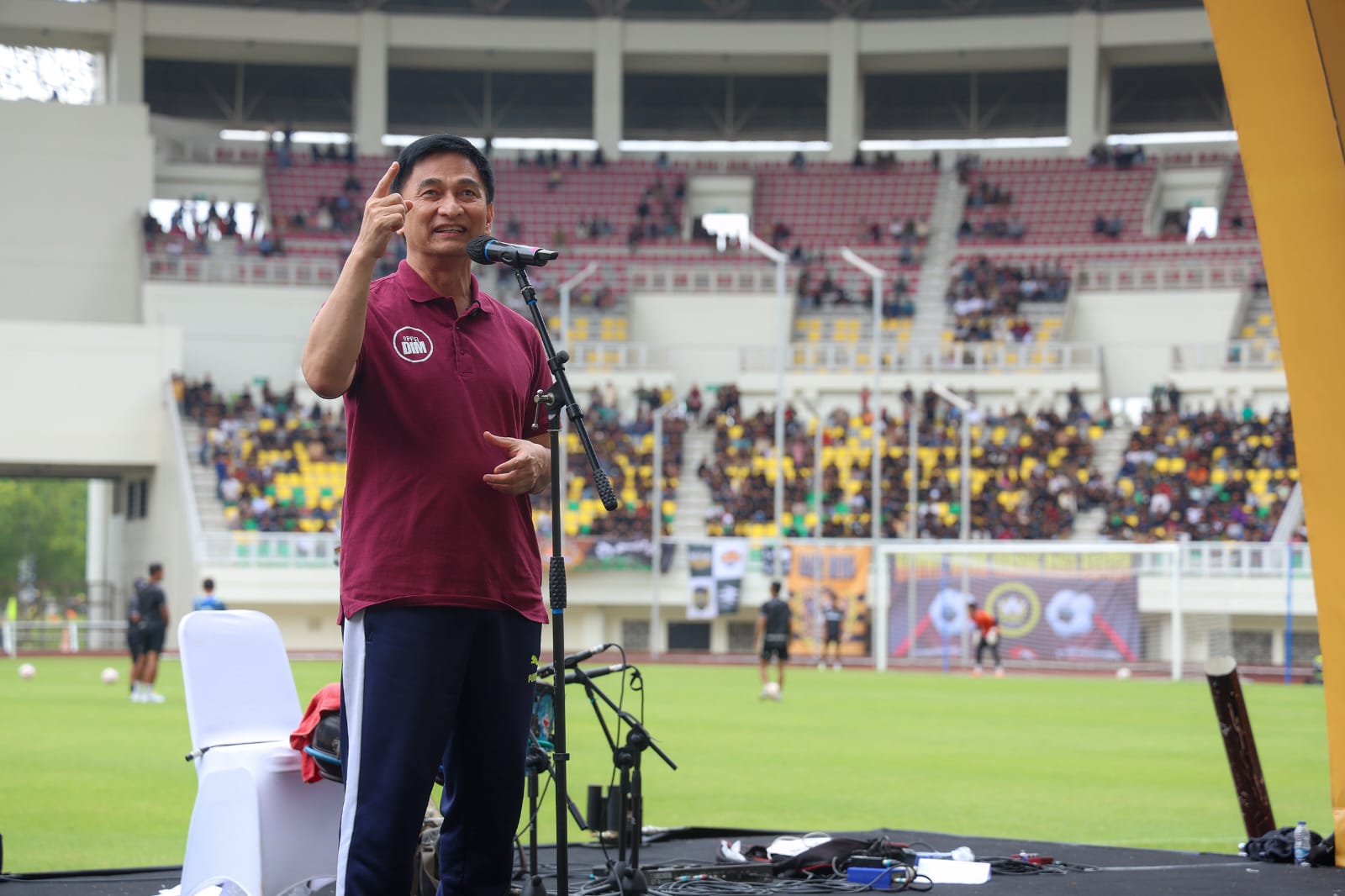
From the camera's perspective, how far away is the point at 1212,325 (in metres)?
45.8

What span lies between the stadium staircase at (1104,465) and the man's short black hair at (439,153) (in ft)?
120

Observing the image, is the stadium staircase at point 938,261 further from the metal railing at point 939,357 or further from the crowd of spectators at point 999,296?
the metal railing at point 939,357

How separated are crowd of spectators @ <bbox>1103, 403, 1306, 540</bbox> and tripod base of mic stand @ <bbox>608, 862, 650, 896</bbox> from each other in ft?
106

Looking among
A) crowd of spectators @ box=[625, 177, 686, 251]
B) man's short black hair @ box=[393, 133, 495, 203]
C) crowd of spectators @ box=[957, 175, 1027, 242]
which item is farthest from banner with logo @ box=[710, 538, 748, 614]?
man's short black hair @ box=[393, 133, 495, 203]

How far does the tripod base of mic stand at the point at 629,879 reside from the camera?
22.1 ft

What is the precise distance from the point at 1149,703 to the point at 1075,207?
1240 inches

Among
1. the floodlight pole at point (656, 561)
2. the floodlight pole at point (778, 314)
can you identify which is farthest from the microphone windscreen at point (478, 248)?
the floodlight pole at point (656, 561)

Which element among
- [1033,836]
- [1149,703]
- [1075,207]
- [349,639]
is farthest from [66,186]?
[349,639]

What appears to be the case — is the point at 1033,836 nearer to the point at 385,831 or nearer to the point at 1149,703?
the point at 385,831

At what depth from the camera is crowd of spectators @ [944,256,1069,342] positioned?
47.5 meters

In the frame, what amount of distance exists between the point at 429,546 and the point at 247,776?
2.46 metres

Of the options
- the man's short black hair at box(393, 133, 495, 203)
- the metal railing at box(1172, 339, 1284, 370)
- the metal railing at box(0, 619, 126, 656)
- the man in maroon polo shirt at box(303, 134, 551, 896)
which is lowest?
the metal railing at box(0, 619, 126, 656)

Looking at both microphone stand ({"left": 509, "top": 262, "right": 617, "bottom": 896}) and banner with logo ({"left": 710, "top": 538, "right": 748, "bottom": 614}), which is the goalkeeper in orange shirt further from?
microphone stand ({"left": 509, "top": 262, "right": 617, "bottom": 896})

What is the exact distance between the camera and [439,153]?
445 cm
